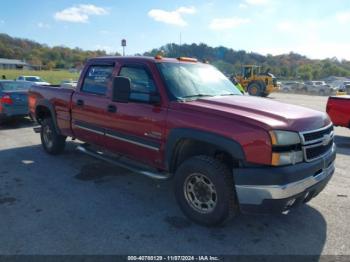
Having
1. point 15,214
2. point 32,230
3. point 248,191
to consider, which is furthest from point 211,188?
point 15,214

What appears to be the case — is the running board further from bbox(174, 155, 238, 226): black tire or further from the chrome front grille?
the chrome front grille

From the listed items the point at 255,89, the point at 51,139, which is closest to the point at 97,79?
the point at 51,139

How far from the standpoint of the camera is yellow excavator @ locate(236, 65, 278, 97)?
2578 cm

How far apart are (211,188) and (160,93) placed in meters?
1.34

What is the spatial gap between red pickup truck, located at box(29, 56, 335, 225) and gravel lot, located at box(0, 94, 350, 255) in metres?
0.37

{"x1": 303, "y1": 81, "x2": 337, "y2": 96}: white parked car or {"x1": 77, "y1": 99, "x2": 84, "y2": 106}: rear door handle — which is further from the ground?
{"x1": 77, "y1": 99, "x2": 84, "y2": 106}: rear door handle

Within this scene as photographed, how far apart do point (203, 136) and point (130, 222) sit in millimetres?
1363

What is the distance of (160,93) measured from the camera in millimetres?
3984

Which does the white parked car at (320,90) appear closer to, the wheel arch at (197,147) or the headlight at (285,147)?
the wheel arch at (197,147)

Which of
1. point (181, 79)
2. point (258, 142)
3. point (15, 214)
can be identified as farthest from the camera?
point (181, 79)

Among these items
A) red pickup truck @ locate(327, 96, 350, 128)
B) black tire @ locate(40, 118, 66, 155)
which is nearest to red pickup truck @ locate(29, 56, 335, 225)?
black tire @ locate(40, 118, 66, 155)

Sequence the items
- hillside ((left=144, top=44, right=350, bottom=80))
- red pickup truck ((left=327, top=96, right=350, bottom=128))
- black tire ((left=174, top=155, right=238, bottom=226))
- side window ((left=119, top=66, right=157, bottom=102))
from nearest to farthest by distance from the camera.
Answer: black tire ((left=174, top=155, right=238, bottom=226)) < side window ((left=119, top=66, right=157, bottom=102)) < red pickup truck ((left=327, top=96, right=350, bottom=128)) < hillside ((left=144, top=44, right=350, bottom=80))

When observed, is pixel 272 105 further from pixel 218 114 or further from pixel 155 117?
pixel 155 117

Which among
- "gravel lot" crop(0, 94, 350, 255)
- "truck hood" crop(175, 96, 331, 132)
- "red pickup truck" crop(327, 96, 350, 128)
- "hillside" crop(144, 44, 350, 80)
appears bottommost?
"gravel lot" crop(0, 94, 350, 255)
